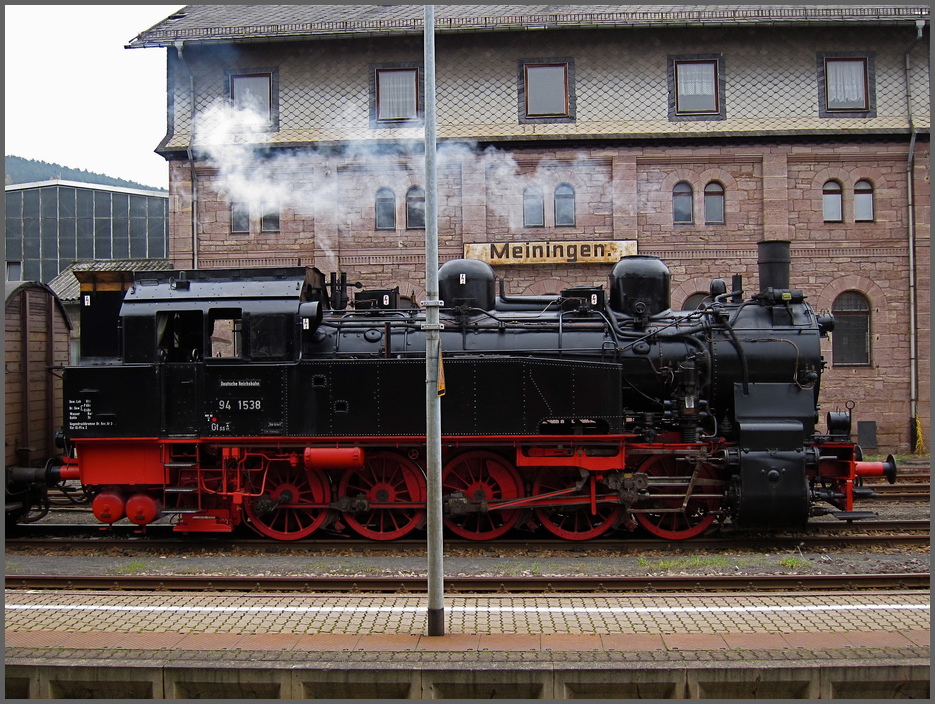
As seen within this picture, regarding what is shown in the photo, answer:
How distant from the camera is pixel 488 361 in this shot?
32.4 ft

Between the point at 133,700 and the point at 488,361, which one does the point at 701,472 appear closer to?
the point at 488,361

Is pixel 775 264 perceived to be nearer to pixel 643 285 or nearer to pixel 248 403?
pixel 643 285

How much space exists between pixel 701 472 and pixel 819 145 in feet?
37.8

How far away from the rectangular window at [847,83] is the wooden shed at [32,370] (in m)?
17.7

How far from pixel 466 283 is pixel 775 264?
14.4ft

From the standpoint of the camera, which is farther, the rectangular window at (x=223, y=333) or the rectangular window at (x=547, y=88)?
the rectangular window at (x=547, y=88)

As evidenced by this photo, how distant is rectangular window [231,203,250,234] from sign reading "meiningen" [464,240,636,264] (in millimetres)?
5667

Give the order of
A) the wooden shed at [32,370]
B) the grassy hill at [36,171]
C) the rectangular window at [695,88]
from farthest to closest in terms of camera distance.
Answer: the grassy hill at [36,171] → the rectangular window at [695,88] → the wooden shed at [32,370]

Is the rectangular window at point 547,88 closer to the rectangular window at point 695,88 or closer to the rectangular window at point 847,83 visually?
the rectangular window at point 695,88

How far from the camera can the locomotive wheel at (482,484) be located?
1009cm

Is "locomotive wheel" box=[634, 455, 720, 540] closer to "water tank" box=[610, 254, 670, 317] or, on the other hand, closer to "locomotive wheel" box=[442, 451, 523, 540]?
"locomotive wheel" box=[442, 451, 523, 540]

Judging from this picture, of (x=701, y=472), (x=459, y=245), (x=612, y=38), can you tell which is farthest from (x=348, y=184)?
(x=701, y=472)

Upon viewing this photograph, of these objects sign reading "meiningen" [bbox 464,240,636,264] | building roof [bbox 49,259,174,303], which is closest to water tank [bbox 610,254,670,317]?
sign reading "meiningen" [bbox 464,240,636,264]

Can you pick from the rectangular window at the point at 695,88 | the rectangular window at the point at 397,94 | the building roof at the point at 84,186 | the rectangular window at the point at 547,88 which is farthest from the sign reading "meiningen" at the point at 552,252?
the building roof at the point at 84,186
